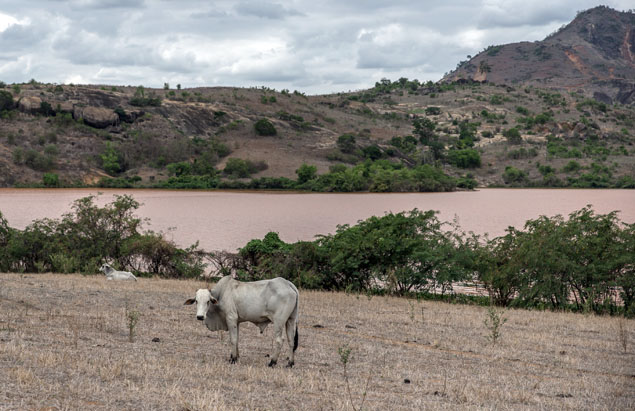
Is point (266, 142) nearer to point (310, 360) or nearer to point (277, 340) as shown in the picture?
point (310, 360)

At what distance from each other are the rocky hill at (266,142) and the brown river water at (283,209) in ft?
26.1

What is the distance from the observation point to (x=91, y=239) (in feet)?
86.5

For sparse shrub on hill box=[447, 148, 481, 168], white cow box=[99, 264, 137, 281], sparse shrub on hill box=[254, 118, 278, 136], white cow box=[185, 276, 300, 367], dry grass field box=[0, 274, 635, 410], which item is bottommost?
white cow box=[99, 264, 137, 281]

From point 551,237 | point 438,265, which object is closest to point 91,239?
point 438,265

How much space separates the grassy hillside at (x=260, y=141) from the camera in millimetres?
94750

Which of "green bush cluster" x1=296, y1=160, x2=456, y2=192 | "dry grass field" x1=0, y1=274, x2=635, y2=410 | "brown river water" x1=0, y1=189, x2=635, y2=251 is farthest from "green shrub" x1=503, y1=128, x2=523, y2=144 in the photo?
"dry grass field" x1=0, y1=274, x2=635, y2=410

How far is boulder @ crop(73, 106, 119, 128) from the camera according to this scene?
10712 cm

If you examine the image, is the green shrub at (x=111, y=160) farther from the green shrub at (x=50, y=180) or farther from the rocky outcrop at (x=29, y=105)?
the rocky outcrop at (x=29, y=105)

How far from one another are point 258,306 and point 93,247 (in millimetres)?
17767

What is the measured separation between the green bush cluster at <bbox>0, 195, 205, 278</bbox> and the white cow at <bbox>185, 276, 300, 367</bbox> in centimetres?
1466

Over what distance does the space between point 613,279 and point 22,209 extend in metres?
49.3

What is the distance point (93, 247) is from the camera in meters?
26.1

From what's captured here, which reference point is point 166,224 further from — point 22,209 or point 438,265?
point 438,265

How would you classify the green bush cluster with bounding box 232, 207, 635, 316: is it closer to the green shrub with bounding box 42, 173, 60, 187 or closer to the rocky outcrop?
the green shrub with bounding box 42, 173, 60, 187
